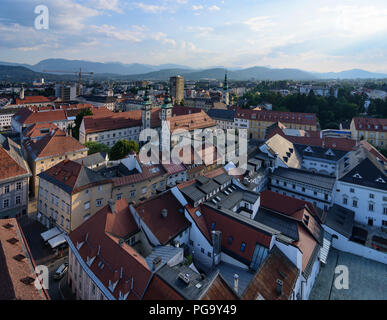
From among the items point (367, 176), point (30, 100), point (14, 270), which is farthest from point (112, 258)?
point (30, 100)

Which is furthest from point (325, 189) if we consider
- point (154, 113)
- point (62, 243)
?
point (154, 113)

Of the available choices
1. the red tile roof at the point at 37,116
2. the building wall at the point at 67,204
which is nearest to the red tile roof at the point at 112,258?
the building wall at the point at 67,204

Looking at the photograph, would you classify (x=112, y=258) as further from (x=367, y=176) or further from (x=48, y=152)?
(x=367, y=176)

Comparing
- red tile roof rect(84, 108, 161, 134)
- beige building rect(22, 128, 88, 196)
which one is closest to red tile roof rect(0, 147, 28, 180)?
beige building rect(22, 128, 88, 196)

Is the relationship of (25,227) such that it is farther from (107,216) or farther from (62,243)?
(107,216)
